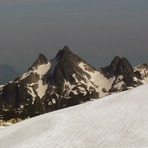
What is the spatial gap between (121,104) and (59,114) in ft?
17.5

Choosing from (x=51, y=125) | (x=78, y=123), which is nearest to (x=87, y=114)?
(x=78, y=123)

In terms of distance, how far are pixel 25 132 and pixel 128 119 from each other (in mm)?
7498

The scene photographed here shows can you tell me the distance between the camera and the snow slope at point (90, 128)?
18.9 meters

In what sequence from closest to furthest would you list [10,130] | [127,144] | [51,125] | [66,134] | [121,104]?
[127,144] → [66,134] → [51,125] → [10,130] → [121,104]

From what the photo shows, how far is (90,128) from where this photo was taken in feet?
69.5

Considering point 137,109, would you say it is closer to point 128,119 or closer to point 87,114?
point 128,119

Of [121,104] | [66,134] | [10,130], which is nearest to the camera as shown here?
[66,134]

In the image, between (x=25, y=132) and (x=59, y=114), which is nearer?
(x=25, y=132)

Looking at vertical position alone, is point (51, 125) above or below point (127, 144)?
above

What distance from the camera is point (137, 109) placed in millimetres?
24359

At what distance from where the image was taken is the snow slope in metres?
18.9

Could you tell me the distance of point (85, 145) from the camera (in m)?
18.6

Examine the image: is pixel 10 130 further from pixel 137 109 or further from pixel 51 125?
pixel 137 109

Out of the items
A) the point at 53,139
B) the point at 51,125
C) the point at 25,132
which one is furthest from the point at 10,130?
the point at 53,139
